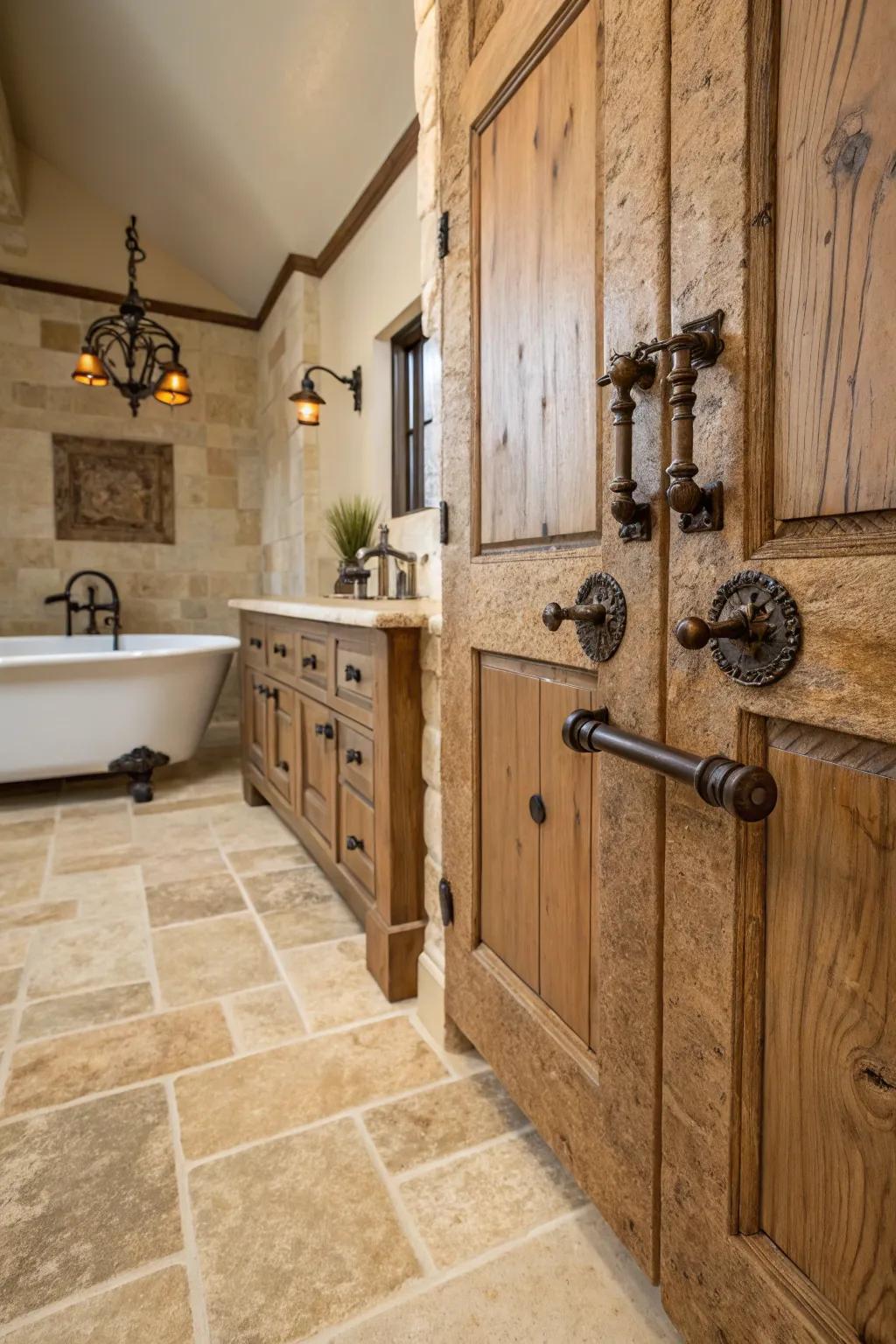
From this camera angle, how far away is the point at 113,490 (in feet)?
14.1

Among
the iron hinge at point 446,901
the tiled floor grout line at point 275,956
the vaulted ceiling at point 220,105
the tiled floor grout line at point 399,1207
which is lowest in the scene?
the tiled floor grout line at point 399,1207

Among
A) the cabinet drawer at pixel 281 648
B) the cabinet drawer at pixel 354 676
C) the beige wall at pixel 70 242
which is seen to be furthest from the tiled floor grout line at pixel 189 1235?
the beige wall at pixel 70 242

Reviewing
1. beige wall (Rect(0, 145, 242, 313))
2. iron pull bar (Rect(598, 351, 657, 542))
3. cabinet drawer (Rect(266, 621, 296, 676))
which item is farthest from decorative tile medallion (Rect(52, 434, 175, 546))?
iron pull bar (Rect(598, 351, 657, 542))

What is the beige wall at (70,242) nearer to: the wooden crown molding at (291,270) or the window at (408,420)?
the wooden crown molding at (291,270)

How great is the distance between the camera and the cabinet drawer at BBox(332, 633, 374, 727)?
69.6 inches

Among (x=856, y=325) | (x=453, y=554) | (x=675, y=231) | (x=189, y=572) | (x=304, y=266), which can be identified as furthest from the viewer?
(x=189, y=572)

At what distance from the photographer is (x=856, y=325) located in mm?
584

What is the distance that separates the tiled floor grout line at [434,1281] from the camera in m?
0.94

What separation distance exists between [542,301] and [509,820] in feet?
2.69

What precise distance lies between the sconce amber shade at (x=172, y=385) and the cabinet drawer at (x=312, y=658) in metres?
1.91

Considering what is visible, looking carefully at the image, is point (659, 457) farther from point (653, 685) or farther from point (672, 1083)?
point (672, 1083)

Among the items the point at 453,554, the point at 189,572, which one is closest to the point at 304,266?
the point at 189,572

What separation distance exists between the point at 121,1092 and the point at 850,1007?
1.37m

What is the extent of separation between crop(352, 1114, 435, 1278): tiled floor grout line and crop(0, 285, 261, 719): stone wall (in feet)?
11.5
